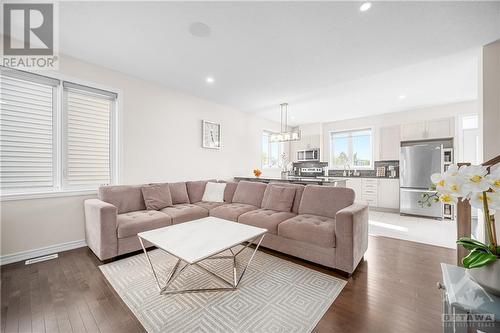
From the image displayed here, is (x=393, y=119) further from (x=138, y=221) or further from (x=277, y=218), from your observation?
(x=138, y=221)

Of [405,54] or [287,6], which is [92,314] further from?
[405,54]

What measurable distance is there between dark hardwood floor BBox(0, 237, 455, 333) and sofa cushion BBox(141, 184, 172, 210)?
3.11ft

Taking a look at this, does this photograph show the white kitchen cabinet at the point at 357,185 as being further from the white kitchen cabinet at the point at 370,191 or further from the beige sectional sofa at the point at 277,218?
the beige sectional sofa at the point at 277,218

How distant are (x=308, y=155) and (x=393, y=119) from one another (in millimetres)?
2549

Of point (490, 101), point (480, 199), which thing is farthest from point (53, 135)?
point (490, 101)

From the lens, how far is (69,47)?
2.55 metres

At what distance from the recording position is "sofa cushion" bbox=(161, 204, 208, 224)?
9.53ft

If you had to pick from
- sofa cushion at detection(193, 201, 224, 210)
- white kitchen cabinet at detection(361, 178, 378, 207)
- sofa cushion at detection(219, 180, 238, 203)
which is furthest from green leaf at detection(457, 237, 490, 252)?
white kitchen cabinet at detection(361, 178, 378, 207)

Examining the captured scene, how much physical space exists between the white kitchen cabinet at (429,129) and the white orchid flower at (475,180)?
207 inches

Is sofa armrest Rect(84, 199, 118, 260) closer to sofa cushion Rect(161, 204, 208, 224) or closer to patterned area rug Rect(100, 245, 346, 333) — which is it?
patterned area rug Rect(100, 245, 346, 333)

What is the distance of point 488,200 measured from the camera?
2.77ft

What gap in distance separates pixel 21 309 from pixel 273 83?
415 cm

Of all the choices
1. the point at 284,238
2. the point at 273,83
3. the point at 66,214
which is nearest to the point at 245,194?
the point at 284,238

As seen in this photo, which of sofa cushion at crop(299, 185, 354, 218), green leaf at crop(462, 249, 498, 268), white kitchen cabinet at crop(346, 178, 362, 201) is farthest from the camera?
white kitchen cabinet at crop(346, 178, 362, 201)
